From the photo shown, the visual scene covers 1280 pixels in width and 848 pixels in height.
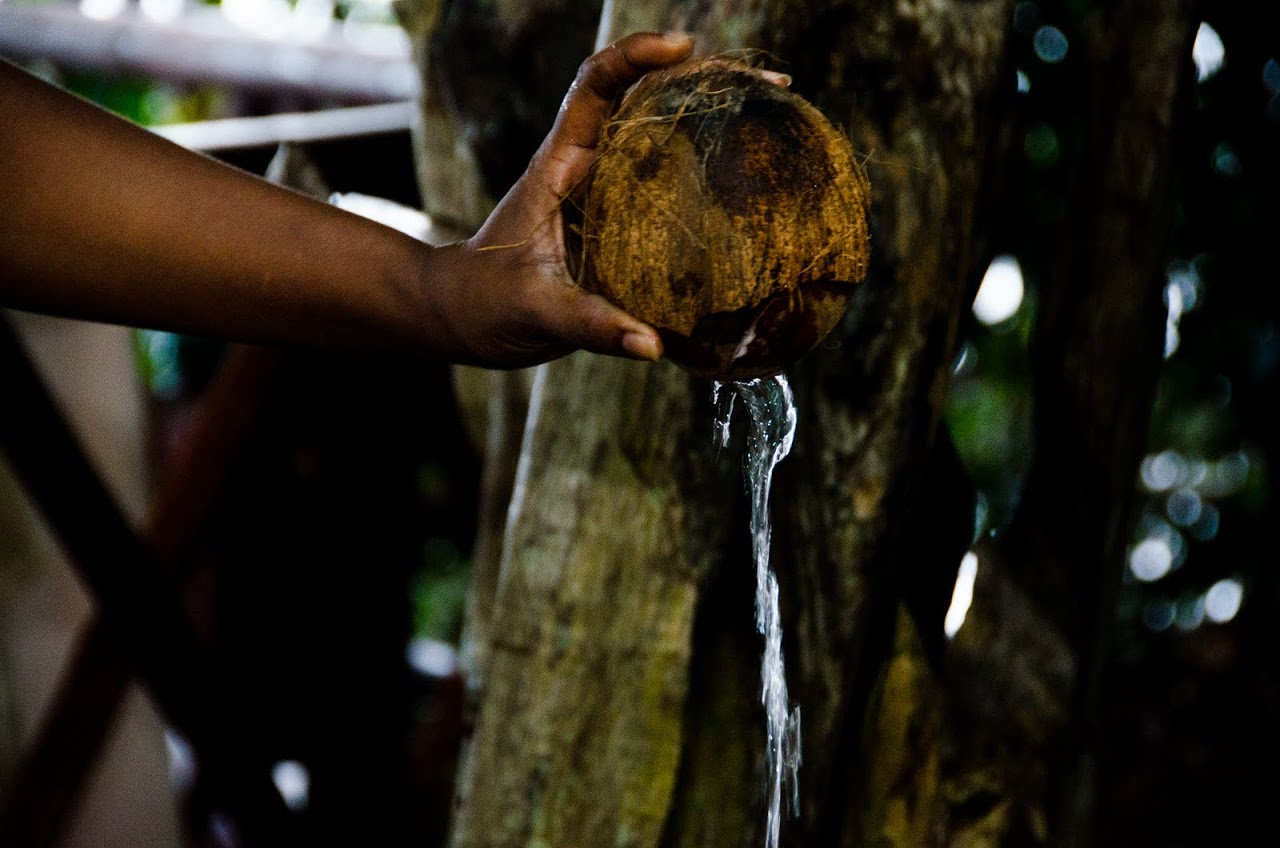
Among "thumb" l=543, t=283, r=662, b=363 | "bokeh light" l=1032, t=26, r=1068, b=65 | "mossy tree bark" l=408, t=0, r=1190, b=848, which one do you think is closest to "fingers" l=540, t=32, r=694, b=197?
"thumb" l=543, t=283, r=662, b=363

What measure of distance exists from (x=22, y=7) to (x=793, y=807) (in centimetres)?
287

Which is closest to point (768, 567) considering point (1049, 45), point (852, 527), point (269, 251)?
point (852, 527)

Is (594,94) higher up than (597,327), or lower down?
higher up

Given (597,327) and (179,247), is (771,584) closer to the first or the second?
(597,327)

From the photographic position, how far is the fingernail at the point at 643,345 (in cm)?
114

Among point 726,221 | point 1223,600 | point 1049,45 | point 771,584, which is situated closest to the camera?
point 726,221

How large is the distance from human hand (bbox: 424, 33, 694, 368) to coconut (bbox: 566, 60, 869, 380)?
0.09 feet

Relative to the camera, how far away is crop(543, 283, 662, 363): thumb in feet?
3.77

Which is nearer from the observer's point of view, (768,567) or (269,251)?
(269,251)

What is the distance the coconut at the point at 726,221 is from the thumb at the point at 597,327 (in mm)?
19

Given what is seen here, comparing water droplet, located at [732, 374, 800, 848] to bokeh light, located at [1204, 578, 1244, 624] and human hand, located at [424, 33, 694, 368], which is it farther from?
bokeh light, located at [1204, 578, 1244, 624]

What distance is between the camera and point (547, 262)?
121cm

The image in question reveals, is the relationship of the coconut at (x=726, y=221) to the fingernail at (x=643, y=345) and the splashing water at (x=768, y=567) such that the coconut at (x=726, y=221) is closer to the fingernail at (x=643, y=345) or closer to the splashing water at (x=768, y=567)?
the fingernail at (x=643, y=345)

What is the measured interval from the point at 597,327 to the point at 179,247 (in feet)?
1.39
